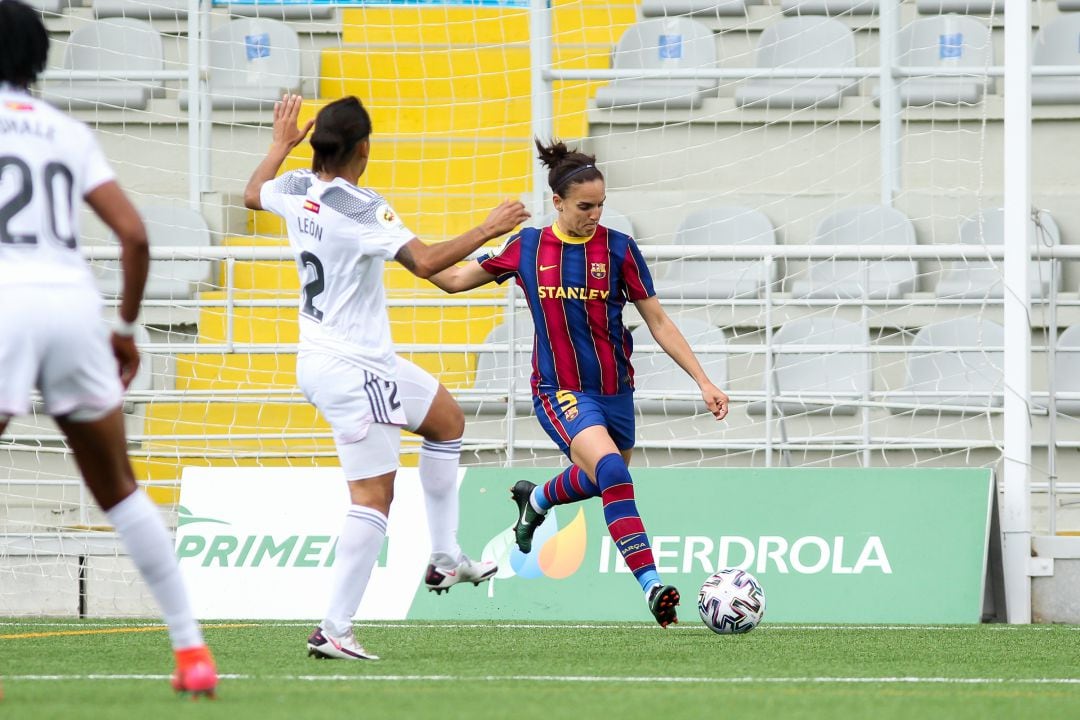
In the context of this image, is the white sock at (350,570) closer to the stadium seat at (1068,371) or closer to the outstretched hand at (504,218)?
the outstretched hand at (504,218)

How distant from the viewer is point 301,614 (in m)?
8.35

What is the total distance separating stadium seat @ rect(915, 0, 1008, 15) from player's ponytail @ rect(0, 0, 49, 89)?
8736 millimetres

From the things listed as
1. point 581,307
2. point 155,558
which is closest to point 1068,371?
point 581,307

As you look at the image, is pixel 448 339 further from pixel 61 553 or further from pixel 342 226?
pixel 342 226

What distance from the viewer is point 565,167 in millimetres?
6637

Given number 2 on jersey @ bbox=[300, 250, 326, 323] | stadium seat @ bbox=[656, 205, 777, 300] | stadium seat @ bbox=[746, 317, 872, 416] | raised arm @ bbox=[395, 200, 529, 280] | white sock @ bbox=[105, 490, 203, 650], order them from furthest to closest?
stadium seat @ bbox=[656, 205, 777, 300] < stadium seat @ bbox=[746, 317, 872, 416] < number 2 on jersey @ bbox=[300, 250, 326, 323] < raised arm @ bbox=[395, 200, 529, 280] < white sock @ bbox=[105, 490, 203, 650]

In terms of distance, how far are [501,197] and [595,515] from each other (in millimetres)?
3752

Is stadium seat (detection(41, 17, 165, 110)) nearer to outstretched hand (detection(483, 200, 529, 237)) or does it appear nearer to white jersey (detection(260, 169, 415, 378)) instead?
white jersey (detection(260, 169, 415, 378))

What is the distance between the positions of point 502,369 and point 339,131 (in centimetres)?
446

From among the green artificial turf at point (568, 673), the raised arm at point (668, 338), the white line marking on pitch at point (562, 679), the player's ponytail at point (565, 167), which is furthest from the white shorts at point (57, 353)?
the raised arm at point (668, 338)

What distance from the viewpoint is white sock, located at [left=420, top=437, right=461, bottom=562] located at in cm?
589

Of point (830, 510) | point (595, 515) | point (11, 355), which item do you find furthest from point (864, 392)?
point (11, 355)

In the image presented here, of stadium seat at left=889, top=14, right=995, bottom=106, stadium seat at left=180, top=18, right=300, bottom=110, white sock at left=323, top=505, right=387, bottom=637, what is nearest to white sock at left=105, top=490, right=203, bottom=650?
white sock at left=323, top=505, right=387, bottom=637

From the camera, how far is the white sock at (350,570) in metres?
5.35
